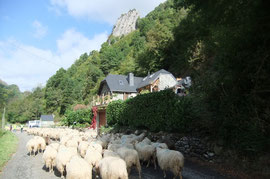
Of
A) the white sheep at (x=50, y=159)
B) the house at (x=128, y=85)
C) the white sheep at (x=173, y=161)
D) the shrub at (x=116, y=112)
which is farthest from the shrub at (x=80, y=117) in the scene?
the white sheep at (x=173, y=161)

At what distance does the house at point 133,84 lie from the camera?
108 feet

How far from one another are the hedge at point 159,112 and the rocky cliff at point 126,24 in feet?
507

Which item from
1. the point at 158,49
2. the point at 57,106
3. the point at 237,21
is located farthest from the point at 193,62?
the point at 57,106

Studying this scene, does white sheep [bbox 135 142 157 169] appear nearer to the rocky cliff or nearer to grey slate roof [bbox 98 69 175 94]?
grey slate roof [bbox 98 69 175 94]

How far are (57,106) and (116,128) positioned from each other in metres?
68.5

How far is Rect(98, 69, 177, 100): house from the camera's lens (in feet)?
108

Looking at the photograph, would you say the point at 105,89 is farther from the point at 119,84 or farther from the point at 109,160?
the point at 109,160

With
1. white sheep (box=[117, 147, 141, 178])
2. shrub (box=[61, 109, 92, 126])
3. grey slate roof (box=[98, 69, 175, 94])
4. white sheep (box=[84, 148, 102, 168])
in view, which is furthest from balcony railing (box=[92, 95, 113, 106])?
white sheep (box=[117, 147, 141, 178])

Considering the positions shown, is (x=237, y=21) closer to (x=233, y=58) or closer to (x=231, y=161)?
(x=233, y=58)

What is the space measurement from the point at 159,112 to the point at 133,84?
80.7 ft

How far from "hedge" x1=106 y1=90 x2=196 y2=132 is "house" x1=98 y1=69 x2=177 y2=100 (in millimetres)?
12983

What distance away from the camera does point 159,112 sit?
529 inches

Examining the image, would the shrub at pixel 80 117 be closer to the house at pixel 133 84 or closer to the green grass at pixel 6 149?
the house at pixel 133 84

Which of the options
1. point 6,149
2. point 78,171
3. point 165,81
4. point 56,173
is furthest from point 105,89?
point 78,171
